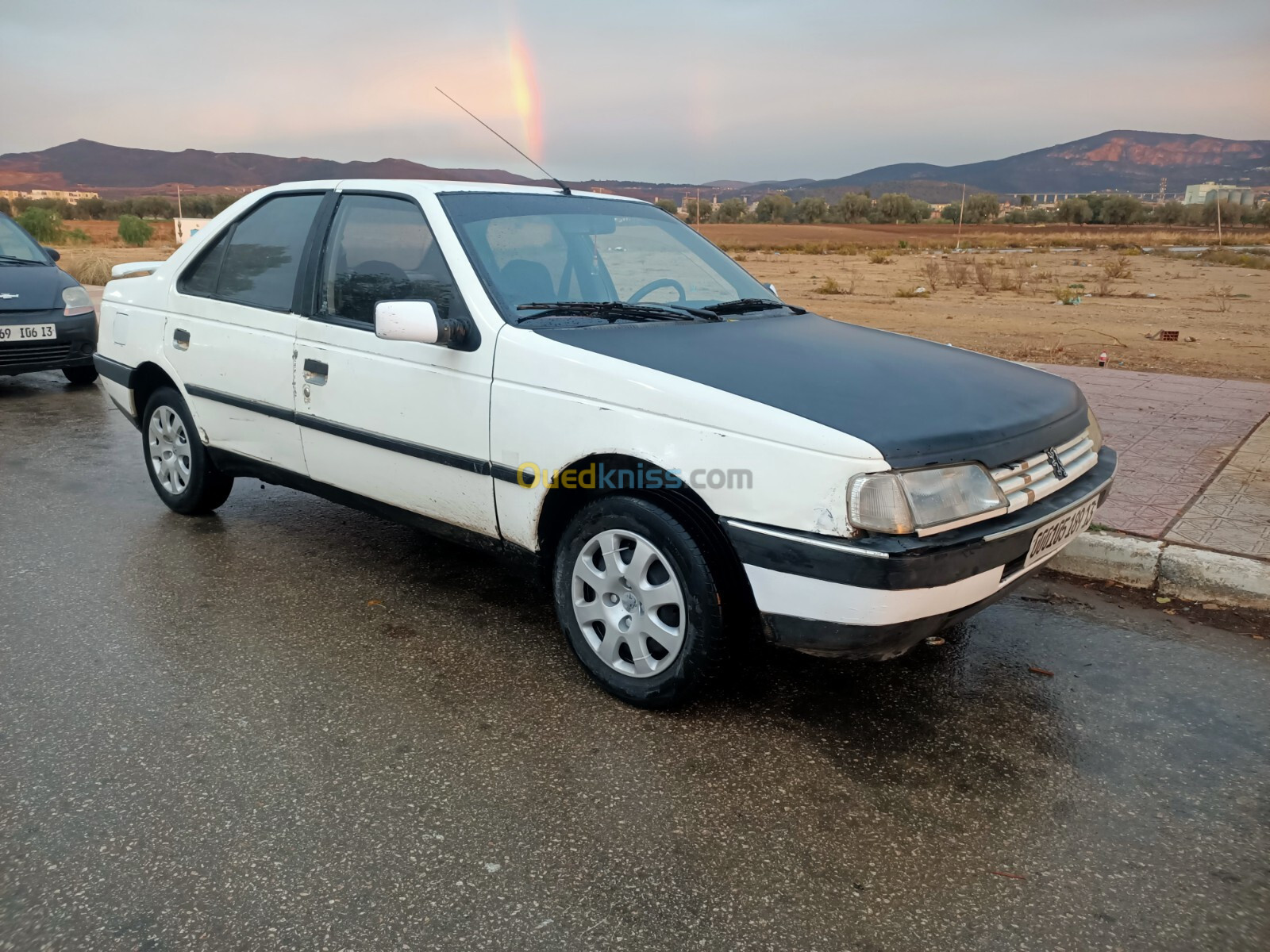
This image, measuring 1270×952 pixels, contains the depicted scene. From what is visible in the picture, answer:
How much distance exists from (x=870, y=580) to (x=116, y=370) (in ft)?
14.6

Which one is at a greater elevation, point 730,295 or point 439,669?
point 730,295

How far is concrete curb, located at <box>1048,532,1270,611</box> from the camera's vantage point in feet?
14.1

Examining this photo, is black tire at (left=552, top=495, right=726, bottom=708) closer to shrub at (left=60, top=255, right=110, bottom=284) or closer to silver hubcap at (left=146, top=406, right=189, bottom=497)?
silver hubcap at (left=146, top=406, right=189, bottom=497)

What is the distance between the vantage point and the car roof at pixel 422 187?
3.91 meters

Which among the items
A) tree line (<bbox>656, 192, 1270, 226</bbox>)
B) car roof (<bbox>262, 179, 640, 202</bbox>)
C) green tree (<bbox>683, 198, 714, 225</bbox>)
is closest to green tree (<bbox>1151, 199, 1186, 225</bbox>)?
tree line (<bbox>656, 192, 1270, 226</bbox>)

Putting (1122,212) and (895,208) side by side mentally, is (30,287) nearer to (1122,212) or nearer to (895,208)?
(1122,212)

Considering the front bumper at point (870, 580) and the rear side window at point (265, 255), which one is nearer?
the front bumper at point (870, 580)

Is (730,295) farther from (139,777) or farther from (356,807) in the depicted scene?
(139,777)

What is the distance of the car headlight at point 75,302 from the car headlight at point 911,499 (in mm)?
8520

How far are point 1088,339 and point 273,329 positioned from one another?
478 inches

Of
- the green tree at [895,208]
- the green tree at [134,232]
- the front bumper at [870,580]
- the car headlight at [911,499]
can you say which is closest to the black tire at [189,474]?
the front bumper at [870,580]

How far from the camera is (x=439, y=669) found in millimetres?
3527

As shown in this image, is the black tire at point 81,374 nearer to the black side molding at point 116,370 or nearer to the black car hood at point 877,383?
the black side molding at point 116,370

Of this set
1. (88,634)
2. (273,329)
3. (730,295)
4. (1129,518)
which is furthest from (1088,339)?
(88,634)
